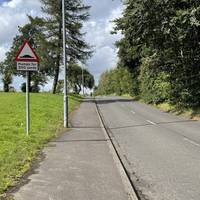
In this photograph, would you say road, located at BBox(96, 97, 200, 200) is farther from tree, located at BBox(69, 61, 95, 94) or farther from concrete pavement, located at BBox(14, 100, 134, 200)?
tree, located at BBox(69, 61, 95, 94)

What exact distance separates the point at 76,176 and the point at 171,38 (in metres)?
18.9

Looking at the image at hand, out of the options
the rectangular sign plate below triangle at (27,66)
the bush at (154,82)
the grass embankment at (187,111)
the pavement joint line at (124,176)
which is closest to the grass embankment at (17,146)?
the pavement joint line at (124,176)

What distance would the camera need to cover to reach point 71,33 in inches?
2309

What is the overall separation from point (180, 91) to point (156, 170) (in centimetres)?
2438

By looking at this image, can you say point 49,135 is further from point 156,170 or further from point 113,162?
point 156,170

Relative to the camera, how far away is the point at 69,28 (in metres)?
58.1

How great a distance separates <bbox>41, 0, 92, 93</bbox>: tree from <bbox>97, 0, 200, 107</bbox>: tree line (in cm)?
2291

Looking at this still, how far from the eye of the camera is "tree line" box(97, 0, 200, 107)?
25.4m

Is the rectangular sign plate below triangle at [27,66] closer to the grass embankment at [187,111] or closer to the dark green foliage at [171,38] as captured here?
the dark green foliage at [171,38]

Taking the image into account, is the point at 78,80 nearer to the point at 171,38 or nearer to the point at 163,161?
the point at 171,38

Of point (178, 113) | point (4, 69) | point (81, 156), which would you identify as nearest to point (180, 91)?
point (178, 113)

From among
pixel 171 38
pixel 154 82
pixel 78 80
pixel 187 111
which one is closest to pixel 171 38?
pixel 171 38

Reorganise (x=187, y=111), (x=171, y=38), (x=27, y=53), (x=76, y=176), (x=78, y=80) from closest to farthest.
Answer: (x=76, y=176), (x=27, y=53), (x=171, y=38), (x=187, y=111), (x=78, y=80)

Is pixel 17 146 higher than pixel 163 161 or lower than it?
higher
